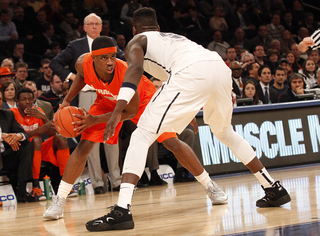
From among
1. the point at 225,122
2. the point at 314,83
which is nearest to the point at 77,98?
the point at 225,122

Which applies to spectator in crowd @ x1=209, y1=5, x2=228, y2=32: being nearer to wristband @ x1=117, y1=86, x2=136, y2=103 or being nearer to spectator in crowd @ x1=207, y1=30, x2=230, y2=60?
spectator in crowd @ x1=207, y1=30, x2=230, y2=60

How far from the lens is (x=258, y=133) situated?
6891mm

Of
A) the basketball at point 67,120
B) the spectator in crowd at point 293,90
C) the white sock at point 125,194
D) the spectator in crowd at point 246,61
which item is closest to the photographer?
the white sock at point 125,194

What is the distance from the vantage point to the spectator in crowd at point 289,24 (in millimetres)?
14578

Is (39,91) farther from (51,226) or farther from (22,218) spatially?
(51,226)

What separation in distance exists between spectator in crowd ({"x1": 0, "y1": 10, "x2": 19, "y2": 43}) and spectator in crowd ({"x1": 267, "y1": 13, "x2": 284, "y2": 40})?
769 cm

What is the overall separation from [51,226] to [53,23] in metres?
8.84

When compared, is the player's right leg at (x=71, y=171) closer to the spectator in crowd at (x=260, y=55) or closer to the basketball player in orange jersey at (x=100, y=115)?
the basketball player in orange jersey at (x=100, y=115)

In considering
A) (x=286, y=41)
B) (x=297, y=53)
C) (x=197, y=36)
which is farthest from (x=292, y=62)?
(x=197, y=36)

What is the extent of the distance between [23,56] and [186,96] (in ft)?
25.2

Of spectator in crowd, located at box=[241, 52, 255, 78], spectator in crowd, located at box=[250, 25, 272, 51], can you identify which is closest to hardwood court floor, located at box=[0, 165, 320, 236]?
spectator in crowd, located at box=[241, 52, 255, 78]

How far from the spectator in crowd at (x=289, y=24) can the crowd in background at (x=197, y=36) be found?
0.11 ft

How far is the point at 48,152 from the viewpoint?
618 cm

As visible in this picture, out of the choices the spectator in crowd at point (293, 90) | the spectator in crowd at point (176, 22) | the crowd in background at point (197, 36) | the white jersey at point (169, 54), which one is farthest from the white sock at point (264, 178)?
Result: the spectator in crowd at point (176, 22)
